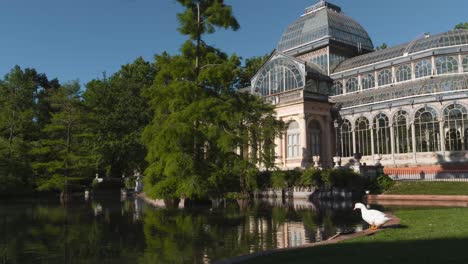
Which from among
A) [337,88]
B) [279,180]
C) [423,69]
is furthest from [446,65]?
[279,180]

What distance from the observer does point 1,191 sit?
45.5 m

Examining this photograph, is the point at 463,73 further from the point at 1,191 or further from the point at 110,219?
the point at 1,191

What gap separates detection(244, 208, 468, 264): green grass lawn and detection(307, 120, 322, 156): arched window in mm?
35048

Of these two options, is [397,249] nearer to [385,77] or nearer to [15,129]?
[385,77]

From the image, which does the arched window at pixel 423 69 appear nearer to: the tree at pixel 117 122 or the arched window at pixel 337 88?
the arched window at pixel 337 88

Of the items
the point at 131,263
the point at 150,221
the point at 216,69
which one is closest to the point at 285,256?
the point at 131,263

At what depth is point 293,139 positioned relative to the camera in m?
49.6

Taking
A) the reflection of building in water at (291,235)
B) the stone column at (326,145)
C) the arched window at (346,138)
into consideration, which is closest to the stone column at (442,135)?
the arched window at (346,138)

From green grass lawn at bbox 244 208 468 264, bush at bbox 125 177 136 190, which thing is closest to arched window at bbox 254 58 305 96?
bush at bbox 125 177 136 190

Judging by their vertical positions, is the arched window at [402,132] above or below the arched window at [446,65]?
below

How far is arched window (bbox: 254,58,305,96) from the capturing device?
170ft

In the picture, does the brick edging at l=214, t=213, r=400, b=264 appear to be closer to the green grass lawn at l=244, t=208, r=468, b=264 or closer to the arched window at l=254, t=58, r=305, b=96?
the green grass lawn at l=244, t=208, r=468, b=264

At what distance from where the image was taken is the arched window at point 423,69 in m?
47.0

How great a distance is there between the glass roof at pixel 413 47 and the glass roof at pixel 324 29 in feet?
15.7
